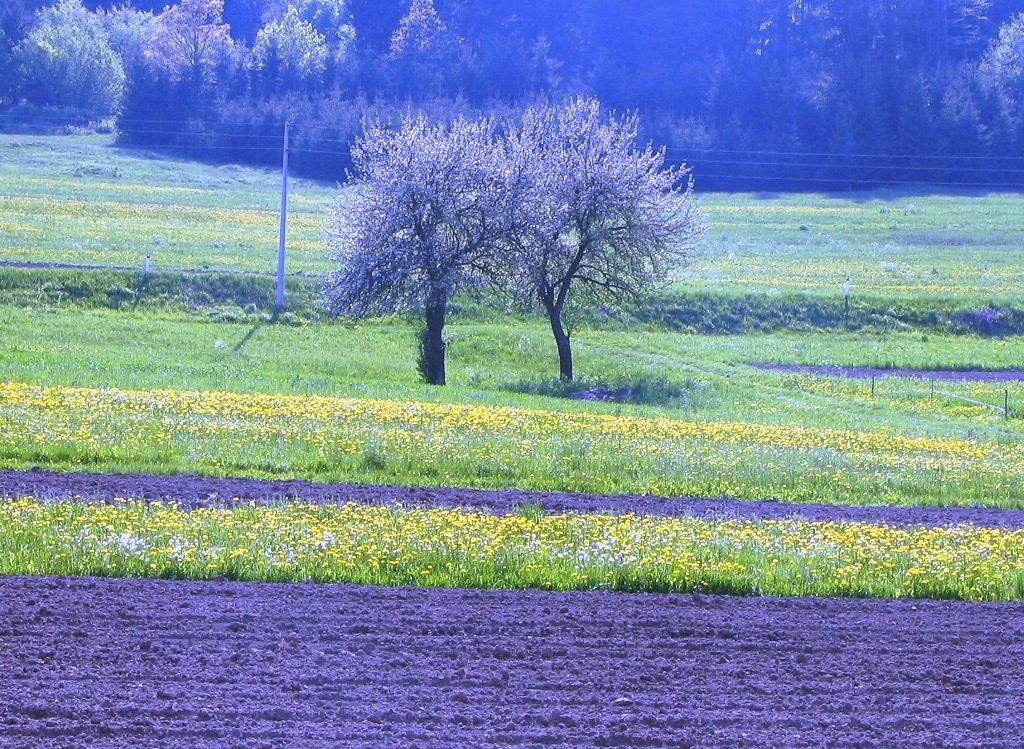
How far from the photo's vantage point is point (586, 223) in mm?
37031

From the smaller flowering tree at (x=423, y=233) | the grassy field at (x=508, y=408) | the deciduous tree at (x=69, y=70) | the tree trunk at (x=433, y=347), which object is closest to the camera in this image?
the grassy field at (x=508, y=408)

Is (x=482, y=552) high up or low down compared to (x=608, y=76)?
down

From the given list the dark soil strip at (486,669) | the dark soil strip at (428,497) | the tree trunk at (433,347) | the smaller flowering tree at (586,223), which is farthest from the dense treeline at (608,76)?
the dark soil strip at (486,669)

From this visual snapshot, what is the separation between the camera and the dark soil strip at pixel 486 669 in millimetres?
8375

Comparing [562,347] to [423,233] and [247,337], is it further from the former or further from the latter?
[247,337]

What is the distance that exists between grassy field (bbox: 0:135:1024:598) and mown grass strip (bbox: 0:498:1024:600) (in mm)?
40

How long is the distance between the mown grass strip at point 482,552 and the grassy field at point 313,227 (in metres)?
33.3

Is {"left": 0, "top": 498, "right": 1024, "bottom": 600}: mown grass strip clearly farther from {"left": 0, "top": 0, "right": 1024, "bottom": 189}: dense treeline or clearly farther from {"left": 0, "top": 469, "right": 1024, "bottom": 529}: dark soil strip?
{"left": 0, "top": 0, "right": 1024, "bottom": 189}: dense treeline

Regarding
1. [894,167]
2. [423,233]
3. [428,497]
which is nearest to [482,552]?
[428,497]

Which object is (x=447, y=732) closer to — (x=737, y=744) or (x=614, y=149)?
(x=737, y=744)

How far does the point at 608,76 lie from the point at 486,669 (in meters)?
102

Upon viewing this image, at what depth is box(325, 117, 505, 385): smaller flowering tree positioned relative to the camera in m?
35.6

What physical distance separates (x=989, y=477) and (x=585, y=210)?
18.6 metres

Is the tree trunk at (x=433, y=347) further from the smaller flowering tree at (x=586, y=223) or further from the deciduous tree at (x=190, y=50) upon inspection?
the deciduous tree at (x=190, y=50)
